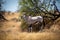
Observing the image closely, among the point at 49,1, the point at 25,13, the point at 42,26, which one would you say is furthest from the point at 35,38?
the point at 49,1

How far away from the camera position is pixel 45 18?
16.5ft

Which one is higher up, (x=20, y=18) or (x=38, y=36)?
(x=20, y=18)

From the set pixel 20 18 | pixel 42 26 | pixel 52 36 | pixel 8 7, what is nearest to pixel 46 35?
pixel 52 36

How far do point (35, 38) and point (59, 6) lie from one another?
145 cm

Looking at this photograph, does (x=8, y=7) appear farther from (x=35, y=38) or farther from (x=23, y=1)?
(x=35, y=38)

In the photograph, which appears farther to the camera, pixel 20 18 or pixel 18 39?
pixel 20 18

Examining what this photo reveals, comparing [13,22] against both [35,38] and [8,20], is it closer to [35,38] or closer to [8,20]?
[8,20]

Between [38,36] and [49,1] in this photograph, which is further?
[49,1]

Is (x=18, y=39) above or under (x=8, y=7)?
under

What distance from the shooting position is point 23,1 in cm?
499

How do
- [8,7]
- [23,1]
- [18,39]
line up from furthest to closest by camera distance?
[23,1] < [8,7] < [18,39]

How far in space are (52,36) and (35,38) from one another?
1.45 ft

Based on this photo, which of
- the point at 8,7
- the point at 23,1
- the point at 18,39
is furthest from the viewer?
the point at 23,1

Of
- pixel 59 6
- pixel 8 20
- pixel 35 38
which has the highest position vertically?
pixel 59 6
